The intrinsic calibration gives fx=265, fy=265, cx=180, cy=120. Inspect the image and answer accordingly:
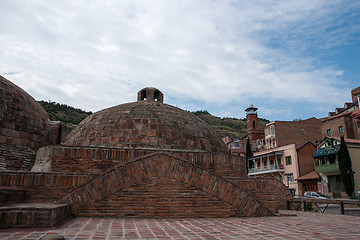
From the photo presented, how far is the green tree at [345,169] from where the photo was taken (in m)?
21.7

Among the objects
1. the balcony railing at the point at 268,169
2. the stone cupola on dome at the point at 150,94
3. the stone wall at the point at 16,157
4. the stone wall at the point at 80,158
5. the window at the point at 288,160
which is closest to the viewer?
the stone wall at the point at 80,158

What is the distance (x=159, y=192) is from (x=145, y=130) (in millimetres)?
3433

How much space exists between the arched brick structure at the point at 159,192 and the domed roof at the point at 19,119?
400 centimetres

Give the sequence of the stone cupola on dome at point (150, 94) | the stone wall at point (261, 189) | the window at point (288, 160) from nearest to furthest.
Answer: the stone wall at point (261, 189), the stone cupola on dome at point (150, 94), the window at point (288, 160)

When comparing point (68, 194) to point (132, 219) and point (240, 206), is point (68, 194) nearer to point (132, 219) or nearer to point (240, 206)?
point (132, 219)

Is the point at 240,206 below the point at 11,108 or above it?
below

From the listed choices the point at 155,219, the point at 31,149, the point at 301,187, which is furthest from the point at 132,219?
the point at 301,187

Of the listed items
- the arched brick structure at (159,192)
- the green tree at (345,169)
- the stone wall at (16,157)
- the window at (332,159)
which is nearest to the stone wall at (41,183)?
the arched brick structure at (159,192)

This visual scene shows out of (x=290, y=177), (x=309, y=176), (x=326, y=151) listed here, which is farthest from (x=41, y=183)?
(x=290, y=177)

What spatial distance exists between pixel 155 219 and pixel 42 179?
258 cm

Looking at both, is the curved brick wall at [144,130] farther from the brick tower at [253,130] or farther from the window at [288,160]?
the brick tower at [253,130]

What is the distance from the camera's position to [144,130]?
8.97 metres

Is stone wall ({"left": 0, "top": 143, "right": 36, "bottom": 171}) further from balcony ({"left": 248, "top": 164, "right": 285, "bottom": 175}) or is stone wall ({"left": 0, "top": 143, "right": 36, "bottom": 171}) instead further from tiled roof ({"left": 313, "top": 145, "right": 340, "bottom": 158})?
balcony ({"left": 248, "top": 164, "right": 285, "bottom": 175})

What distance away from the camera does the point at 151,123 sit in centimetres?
929
